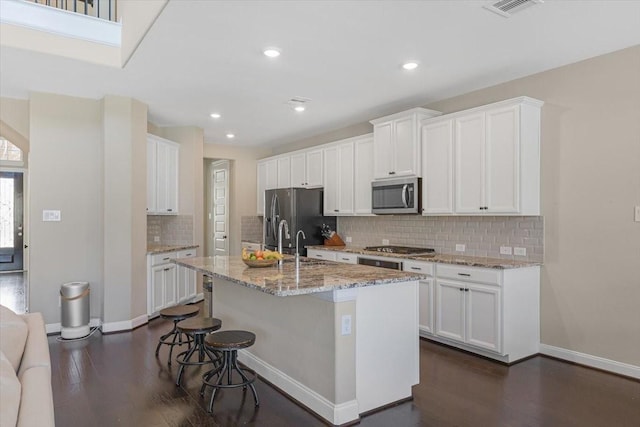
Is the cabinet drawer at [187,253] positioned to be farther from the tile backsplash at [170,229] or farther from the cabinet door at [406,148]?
the cabinet door at [406,148]

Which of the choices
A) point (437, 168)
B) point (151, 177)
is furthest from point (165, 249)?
point (437, 168)

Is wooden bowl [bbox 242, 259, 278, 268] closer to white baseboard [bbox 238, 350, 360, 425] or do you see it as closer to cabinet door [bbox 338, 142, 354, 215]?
white baseboard [bbox 238, 350, 360, 425]

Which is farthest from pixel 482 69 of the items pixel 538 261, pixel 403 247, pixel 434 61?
pixel 403 247

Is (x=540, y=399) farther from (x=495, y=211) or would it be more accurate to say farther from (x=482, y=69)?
(x=482, y=69)

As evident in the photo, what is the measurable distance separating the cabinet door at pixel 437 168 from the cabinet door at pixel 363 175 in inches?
38.6

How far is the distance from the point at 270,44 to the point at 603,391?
11.9 feet

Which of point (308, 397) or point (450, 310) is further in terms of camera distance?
point (450, 310)

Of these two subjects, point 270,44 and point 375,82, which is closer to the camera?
point 270,44

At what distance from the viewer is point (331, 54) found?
3518 mm

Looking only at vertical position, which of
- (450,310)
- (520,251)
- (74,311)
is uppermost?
(520,251)

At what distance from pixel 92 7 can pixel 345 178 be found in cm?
354

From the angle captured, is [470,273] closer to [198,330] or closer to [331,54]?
[331,54]

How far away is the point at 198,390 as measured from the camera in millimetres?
3123

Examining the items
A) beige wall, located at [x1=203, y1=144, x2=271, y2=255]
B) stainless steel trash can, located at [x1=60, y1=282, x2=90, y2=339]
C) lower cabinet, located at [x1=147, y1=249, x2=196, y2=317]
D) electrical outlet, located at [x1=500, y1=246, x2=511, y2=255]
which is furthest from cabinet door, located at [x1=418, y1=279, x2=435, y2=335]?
beige wall, located at [x1=203, y1=144, x2=271, y2=255]
